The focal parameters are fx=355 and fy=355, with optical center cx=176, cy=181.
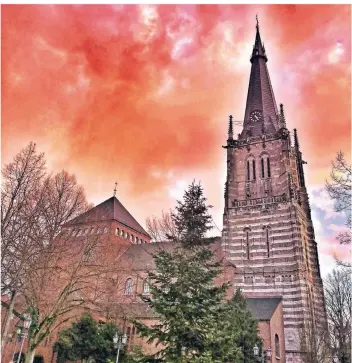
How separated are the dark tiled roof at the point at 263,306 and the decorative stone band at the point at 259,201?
1109cm

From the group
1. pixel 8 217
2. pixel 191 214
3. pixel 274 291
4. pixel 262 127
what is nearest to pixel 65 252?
pixel 8 217

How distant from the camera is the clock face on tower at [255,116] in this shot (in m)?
49.6

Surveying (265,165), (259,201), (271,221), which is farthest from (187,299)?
(265,165)

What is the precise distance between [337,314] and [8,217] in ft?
101

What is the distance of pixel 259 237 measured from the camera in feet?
134

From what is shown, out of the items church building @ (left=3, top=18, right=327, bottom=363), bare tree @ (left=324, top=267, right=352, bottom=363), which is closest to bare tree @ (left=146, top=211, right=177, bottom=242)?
church building @ (left=3, top=18, right=327, bottom=363)

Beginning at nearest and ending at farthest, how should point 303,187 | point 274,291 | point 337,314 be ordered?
point 337,314, point 274,291, point 303,187

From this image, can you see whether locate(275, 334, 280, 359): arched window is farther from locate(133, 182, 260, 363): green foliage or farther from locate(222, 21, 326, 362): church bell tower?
locate(133, 182, 260, 363): green foliage

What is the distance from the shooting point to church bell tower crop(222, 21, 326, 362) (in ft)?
122

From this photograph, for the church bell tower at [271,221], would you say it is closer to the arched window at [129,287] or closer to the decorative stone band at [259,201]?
the decorative stone band at [259,201]

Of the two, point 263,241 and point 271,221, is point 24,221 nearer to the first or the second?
point 263,241

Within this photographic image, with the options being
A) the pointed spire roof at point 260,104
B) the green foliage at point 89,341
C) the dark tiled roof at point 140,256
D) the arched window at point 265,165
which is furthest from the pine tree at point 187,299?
the pointed spire roof at point 260,104

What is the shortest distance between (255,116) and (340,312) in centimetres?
2741

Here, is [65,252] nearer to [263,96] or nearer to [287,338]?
[287,338]
